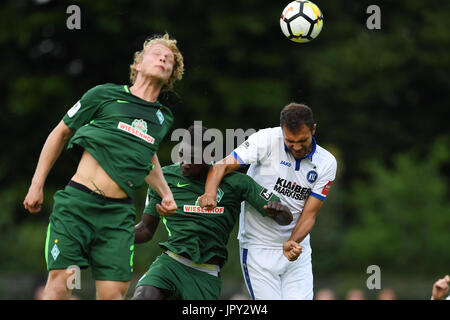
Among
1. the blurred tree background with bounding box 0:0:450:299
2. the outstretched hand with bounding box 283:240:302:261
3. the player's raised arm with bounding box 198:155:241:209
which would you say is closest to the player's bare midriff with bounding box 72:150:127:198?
the player's raised arm with bounding box 198:155:241:209

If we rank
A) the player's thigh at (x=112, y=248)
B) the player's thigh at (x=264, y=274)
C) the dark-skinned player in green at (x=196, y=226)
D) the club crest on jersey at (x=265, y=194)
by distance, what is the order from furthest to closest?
1. the player's thigh at (x=264, y=274)
2. the club crest on jersey at (x=265, y=194)
3. the dark-skinned player in green at (x=196, y=226)
4. the player's thigh at (x=112, y=248)

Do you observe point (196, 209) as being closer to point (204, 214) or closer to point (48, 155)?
point (204, 214)

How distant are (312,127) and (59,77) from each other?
16607 millimetres

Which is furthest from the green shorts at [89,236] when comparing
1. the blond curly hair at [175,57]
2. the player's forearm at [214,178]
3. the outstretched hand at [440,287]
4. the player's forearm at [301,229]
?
Result: the outstretched hand at [440,287]

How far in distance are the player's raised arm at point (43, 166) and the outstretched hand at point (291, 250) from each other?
78.1 inches

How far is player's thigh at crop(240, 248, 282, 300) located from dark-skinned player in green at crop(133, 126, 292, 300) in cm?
28

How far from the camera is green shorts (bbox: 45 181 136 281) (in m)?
5.28

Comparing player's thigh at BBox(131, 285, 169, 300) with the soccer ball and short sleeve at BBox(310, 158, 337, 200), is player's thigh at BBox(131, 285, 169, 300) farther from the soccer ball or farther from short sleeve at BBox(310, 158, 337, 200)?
the soccer ball

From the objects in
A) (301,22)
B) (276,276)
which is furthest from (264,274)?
(301,22)

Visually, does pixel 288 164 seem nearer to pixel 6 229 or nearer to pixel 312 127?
pixel 312 127

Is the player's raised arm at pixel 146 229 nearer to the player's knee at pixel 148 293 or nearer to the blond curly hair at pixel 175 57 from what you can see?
the player's knee at pixel 148 293

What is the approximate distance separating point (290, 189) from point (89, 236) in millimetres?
2013

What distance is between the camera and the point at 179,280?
6.39 metres

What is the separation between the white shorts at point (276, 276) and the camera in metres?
6.62
